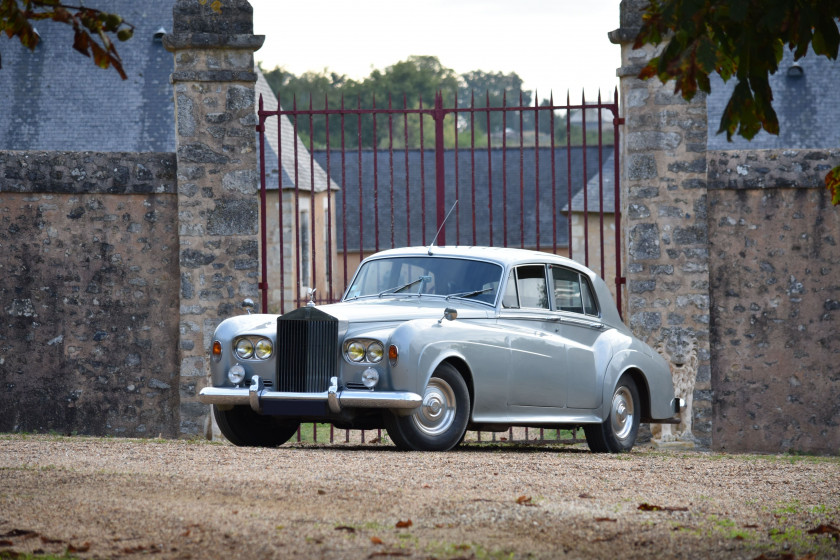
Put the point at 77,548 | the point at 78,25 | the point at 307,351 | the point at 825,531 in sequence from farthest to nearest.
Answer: the point at 307,351, the point at 825,531, the point at 78,25, the point at 77,548

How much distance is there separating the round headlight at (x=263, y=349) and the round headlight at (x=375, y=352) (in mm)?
730

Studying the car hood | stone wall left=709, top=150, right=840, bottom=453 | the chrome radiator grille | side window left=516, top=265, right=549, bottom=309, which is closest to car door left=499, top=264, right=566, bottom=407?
side window left=516, top=265, right=549, bottom=309

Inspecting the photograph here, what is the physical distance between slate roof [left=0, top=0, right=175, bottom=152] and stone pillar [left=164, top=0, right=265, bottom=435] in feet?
41.2

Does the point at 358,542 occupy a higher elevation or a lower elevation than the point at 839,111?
lower

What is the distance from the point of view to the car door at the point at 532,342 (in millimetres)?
7934

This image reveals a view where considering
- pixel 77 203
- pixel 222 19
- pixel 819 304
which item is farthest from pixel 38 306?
pixel 819 304

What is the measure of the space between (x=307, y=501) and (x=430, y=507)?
580 millimetres

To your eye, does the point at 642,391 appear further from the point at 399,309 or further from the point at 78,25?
the point at 78,25

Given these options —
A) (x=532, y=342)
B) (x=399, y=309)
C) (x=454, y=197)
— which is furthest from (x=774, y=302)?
(x=454, y=197)

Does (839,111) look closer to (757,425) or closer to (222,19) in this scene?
(757,425)

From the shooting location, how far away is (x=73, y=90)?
A: 2308 cm

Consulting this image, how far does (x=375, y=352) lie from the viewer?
722 cm

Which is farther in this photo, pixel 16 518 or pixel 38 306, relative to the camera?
pixel 38 306

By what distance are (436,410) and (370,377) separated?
0.54 meters
